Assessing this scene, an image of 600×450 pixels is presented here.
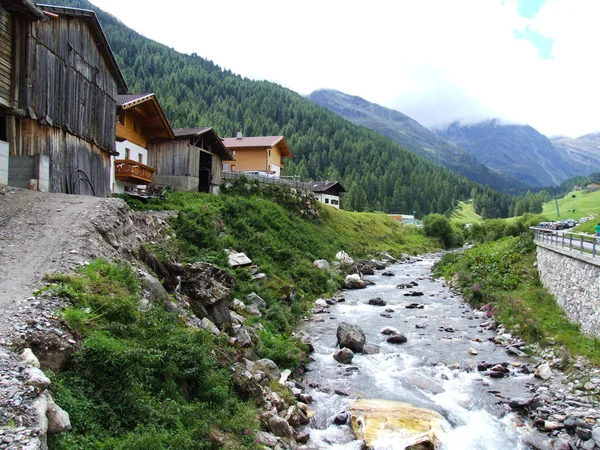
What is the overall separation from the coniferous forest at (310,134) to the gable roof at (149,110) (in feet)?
271

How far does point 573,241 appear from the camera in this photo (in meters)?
23.1

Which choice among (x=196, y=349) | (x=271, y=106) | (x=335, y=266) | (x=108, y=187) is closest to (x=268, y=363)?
(x=196, y=349)

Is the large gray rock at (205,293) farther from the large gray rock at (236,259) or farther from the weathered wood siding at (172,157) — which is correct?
the weathered wood siding at (172,157)

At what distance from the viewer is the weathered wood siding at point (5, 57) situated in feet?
53.7

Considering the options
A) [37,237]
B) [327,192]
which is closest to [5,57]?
[37,237]

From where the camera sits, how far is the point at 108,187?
25391mm

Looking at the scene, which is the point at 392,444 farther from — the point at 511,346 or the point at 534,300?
the point at 534,300

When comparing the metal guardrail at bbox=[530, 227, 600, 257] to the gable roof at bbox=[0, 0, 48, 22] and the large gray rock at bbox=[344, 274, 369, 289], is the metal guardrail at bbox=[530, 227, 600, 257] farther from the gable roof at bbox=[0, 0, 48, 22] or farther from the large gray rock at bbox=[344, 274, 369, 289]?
the gable roof at bbox=[0, 0, 48, 22]

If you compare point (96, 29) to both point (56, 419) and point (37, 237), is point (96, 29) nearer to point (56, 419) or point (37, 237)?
point (37, 237)

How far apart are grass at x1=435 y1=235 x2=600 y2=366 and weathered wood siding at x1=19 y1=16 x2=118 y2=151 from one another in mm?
24935

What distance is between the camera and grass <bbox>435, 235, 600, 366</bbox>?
18.0 metres

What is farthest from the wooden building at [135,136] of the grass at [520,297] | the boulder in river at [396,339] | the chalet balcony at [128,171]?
the grass at [520,297]

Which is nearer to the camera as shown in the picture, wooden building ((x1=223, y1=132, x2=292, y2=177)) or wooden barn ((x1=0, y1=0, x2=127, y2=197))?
wooden barn ((x1=0, y1=0, x2=127, y2=197))

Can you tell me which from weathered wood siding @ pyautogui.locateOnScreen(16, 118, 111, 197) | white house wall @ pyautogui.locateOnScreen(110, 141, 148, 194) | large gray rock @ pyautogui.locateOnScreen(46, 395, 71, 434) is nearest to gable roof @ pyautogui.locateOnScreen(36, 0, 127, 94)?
weathered wood siding @ pyautogui.locateOnScreen(16, 118, 111, 197)
